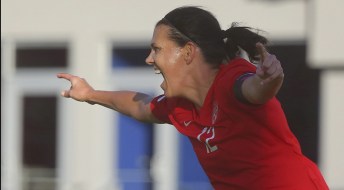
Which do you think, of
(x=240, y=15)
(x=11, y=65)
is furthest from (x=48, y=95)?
(x=240, y=15)

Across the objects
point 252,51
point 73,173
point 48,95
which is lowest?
point 73,173

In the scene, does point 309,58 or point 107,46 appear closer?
point 309,58

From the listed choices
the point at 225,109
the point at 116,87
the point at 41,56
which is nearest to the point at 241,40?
the point at 225,109

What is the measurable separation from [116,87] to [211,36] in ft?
21.9

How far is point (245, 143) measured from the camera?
4.10 m

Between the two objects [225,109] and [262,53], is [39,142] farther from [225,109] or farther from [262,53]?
[262,53]

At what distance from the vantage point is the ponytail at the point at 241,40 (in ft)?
13.7

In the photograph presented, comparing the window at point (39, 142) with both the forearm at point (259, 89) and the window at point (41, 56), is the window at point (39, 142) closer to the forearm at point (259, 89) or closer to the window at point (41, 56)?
the window at point (41, 56)

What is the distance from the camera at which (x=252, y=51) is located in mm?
4184

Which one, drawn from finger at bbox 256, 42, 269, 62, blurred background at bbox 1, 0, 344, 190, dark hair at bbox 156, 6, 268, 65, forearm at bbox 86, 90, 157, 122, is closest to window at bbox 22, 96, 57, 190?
blurred background at bbox 1, 0, 344, 190

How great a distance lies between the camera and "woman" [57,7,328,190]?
13.3ft

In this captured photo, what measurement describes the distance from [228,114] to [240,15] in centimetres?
614

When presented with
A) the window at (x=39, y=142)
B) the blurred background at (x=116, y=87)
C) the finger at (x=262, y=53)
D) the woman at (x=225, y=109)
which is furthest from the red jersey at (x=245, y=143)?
the window at (x=39, y=142)

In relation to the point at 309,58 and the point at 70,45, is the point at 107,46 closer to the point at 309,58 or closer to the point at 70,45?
the point at 70,45
